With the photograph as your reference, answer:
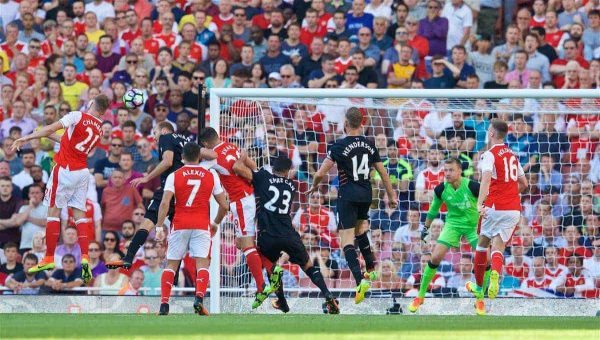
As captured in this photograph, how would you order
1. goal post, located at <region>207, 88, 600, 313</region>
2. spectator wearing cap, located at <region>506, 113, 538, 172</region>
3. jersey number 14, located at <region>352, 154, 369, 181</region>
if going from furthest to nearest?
spectator wearing cap, located at <region>506, 113, 538, 172</region>, goal post, located at <region>207, 88, 600, 313</region>, jersey number 14, located at <region>352, 154, 369, 181</region>

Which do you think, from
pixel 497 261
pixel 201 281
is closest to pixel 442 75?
pixel 497 261

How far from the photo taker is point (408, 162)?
19.1 meters

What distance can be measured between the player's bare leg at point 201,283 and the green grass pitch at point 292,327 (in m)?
0.32

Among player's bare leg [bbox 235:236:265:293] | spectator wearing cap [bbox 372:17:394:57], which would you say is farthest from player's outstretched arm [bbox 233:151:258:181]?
spectator wearing cap [bbox 372:17:394:57]

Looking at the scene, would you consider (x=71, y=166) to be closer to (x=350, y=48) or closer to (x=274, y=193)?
(x=274, y=193)

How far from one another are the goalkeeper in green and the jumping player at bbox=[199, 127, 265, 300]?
2.09m

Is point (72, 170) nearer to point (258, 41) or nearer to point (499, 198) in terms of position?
point (499, 198)

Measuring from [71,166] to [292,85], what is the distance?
5.97m

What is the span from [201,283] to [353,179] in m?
2.24

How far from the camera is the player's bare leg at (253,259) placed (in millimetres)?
15984

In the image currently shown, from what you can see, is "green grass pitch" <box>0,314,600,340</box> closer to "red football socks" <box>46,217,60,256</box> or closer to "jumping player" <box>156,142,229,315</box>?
"jumping player" <box>156,142,229,315</box>

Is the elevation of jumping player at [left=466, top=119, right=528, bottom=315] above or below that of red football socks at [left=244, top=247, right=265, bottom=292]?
above

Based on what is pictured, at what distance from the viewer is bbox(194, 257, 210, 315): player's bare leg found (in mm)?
15062

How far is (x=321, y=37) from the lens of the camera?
72.9ft
